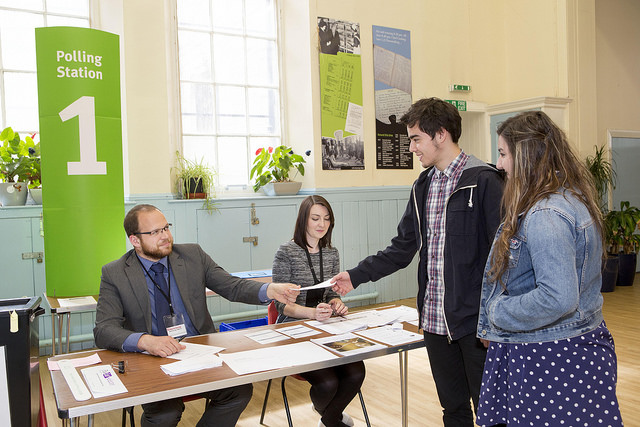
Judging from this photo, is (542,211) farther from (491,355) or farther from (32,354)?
(32,354)

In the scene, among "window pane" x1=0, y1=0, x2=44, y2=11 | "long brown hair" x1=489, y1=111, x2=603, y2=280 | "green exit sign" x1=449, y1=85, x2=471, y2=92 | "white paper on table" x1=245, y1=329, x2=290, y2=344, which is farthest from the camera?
"green exit sign" x1=449, y1=85, x2=471, y2=92

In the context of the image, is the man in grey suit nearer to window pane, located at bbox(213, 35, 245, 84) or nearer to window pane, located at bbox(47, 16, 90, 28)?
window pane, located at bbox(47, 16, 90, 28)

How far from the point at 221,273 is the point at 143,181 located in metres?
2.96

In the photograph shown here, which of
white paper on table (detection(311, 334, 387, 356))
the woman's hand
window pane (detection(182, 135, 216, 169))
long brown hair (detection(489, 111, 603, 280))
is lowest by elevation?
white paper on table (detection(311, 334, 387, 356))

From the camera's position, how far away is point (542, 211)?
1.61m

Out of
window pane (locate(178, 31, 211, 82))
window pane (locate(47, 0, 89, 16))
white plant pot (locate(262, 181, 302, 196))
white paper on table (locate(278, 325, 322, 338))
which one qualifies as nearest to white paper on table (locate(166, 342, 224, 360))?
white paper on table (locate(278, 325, 322, 338))

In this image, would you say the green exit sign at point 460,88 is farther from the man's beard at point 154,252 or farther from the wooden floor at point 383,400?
the man's beard at point 154,252

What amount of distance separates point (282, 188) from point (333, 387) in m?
3.76

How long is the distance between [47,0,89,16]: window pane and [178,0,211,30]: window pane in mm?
981

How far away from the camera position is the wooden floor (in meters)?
3.47

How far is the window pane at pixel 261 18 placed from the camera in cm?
669

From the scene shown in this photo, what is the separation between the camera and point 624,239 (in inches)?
308

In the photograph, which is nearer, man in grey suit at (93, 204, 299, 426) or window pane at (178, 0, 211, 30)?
man in grey suit at (93, 204, 299, 426)

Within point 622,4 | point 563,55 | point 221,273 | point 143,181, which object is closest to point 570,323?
point 221,273
